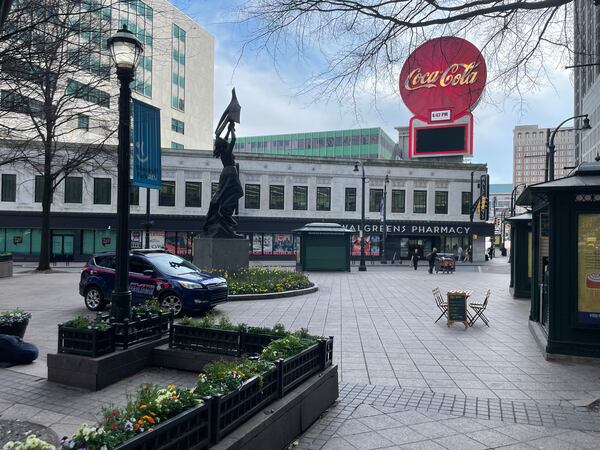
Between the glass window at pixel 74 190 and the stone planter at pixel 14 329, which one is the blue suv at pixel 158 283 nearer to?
the stone planter at pixel 14 329

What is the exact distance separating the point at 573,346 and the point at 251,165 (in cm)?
3821

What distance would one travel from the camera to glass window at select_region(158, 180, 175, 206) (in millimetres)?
43031

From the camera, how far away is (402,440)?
203 inches

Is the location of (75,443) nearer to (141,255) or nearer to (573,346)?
(573,346)

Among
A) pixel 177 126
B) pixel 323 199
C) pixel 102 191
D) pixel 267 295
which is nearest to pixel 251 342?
pixel 267 295

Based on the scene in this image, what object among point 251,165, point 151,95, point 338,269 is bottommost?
point 338,269

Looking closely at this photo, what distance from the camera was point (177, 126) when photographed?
61.2 metres

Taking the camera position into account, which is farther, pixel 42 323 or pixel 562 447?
pixel 42 323

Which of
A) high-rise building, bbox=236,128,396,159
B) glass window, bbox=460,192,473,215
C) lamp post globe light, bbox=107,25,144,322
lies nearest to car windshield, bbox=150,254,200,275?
lamp post globe light, bbox=107,25,144,322

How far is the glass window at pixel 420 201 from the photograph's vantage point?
47.2m

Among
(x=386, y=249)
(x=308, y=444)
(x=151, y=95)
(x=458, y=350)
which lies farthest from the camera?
(x=151, y=95)

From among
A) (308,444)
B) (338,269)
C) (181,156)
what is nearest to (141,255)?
(308,444)

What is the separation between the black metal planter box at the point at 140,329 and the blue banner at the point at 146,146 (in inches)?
89.2

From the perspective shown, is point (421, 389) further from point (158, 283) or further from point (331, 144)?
point (331, 144)
